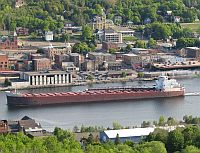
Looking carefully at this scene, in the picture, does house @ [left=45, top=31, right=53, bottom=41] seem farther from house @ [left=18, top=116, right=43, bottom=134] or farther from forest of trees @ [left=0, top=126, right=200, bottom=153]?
forest of trees @ [left=0, top=126, right=200, bottom=153]

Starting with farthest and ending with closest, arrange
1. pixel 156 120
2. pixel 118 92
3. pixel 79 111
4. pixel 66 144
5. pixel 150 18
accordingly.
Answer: pixel 150 18, pixel 118 92, pixel 79 111, pixel 156 120, pixel 66 144

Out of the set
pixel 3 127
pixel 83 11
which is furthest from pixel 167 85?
pixel 83 11

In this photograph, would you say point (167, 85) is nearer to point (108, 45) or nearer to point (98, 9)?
point (108, 45)

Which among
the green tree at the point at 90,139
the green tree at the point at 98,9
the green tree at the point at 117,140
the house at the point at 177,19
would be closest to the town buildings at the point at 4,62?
the green tree at the point at 98,9

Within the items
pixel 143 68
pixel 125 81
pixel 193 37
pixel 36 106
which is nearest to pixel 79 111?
pixel 36 106

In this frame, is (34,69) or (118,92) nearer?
(118,92)

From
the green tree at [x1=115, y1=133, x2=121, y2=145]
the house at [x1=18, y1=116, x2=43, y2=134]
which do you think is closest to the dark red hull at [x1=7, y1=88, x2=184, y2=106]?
the house at [x1=18, y1=116, x2=43, y2=134]

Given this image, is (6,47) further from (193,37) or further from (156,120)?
(156,120)
